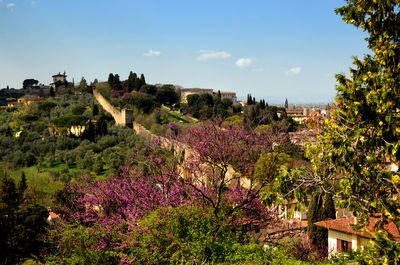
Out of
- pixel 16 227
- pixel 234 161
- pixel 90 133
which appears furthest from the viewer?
pixel 90 133

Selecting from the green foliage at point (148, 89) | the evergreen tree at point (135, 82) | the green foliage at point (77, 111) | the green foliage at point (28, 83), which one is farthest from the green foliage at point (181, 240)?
the green foliage at point (28, 83)

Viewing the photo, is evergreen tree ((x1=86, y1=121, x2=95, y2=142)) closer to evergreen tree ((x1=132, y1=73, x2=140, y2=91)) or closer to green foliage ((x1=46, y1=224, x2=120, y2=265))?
evergreen tree ((x1=132, y1=73, x2=140, y2=91))

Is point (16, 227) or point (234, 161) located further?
point (16, 227)

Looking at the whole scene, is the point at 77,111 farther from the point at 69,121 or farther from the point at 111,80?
the point at 111,80

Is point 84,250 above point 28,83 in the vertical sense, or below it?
below

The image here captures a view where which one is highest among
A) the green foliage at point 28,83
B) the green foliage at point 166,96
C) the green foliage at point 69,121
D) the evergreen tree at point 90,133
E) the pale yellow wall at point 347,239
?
the green foliage at point 28,83

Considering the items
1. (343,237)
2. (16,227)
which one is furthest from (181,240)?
(16,227)

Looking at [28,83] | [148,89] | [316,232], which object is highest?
[28,83]

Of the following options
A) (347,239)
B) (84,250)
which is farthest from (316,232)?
(84,250)

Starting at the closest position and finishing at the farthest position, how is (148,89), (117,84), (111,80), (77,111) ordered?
(77,111) < (117,84) < (111,80) < (148,89)

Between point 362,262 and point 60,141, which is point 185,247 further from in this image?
point 60,141

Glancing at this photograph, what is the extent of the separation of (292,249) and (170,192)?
4.16m

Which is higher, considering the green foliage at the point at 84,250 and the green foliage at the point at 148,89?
the green foliage at the point at 148,89

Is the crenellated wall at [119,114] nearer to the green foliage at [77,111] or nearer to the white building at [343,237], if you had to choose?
the green foliage at [77,111]
